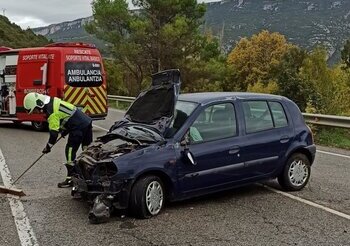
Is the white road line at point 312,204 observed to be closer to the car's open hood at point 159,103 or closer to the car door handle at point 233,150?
the car door handle at point 233,150

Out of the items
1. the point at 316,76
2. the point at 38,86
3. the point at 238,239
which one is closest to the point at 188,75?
the point at 316,76

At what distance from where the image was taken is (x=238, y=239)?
514cm

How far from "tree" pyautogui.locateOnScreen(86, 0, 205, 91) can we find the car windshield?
26.3 m

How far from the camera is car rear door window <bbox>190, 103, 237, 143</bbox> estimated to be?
21.0 feet

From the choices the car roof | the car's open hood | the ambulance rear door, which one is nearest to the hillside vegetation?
the ambulance rear door

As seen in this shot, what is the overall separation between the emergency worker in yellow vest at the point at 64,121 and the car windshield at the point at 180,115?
1.81 m

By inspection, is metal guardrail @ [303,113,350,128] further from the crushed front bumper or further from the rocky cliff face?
the rocky cliff face

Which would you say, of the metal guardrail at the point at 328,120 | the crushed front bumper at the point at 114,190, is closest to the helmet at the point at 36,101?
the crushed front bumper at the point at 114,190

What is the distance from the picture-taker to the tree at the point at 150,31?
33531 mm

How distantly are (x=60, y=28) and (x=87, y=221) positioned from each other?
129 meters

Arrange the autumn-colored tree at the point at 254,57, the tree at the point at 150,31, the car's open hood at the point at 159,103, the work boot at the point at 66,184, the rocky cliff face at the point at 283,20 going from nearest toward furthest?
the car's open hood at the point at 159,103
the work boot at the point at 66,184
the tree at the point at 150,31
the autumn-colored tree at the point at 254,57
the rocky cliff face at the point at 283,20

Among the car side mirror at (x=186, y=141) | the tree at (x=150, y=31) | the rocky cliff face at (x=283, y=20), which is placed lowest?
the car side mirror at (x=186, y=141)

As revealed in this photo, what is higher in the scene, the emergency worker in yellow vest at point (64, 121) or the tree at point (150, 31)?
the tree at point (150, 31)

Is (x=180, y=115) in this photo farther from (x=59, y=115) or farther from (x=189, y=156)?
(x=59, y=115)
